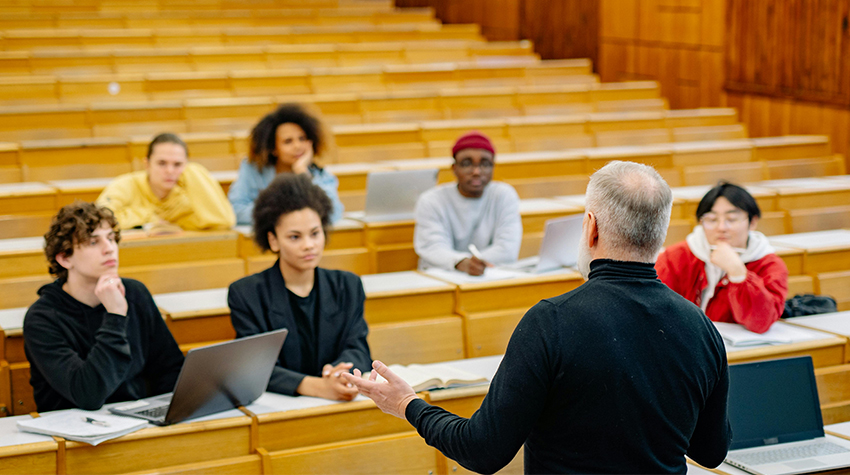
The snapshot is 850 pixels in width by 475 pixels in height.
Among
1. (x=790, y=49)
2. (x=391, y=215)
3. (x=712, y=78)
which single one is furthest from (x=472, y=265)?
(x=712, y=78)

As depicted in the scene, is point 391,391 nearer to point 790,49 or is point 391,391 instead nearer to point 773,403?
point 773,403

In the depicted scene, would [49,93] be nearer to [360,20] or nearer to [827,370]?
[360,20]

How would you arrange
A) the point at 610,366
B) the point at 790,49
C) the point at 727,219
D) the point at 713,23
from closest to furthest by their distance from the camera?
the point at 610,366 → the point at 727,219 → the point at 790,49 → the point at 713,23

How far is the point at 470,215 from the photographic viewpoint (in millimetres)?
2408

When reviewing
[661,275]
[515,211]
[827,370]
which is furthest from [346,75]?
[827,370]

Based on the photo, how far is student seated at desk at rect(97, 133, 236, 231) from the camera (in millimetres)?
2359

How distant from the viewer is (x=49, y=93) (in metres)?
3.41

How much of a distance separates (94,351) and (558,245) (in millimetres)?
1208

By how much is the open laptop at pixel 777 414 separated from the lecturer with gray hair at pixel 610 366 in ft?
1.96

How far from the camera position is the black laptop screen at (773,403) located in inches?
55.8

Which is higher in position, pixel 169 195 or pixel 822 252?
pixel 169 195

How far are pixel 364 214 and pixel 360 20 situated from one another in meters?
2.80

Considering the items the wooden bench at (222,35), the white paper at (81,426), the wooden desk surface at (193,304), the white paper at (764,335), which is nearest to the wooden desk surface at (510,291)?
the white paper at (764,335)

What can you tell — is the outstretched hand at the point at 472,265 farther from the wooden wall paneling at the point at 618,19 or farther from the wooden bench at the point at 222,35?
the wooden wall paneling at the point at 618,19
